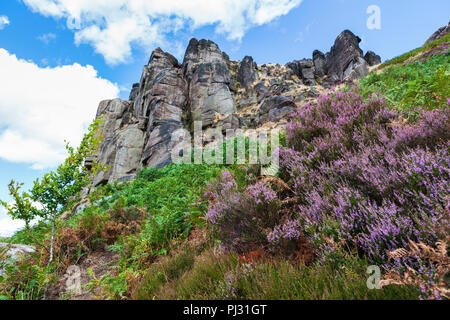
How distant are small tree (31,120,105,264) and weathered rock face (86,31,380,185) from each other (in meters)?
12.5

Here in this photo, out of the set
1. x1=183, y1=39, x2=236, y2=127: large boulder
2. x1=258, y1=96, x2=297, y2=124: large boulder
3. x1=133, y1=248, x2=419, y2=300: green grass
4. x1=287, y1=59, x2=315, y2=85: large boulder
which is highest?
x1=287, y1=59, x2=315, y2=85: large boulder

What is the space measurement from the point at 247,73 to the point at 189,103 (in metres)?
19.3

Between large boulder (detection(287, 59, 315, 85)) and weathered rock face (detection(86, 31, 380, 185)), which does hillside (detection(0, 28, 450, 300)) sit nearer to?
weathered rock face (detection(86, 31, 380, 185))

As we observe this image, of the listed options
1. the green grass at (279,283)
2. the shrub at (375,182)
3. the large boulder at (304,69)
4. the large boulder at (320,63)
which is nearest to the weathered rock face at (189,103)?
the large boulder at (304,69)

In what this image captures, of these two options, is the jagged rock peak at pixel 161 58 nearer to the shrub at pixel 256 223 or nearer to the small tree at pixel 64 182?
the small tree at pixel 64 182

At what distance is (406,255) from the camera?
4.58 ft

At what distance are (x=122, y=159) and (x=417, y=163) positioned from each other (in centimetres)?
Result: 2633

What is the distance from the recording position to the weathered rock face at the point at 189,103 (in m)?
23.6

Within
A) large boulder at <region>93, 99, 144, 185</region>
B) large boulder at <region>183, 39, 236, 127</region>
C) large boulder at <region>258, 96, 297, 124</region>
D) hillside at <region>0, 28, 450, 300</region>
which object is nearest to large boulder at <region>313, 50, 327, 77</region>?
large boulder at <region>183, 39, 236, 127</region>

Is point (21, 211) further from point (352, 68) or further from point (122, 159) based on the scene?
point (352, 68)

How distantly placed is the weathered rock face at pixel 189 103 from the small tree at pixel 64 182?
12.5 m

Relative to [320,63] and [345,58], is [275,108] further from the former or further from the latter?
[320,63]

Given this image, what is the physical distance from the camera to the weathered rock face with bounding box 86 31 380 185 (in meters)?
23.6

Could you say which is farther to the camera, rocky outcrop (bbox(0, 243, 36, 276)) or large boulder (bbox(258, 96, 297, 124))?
large boulder (bbox(258, 96, 297, 124))
